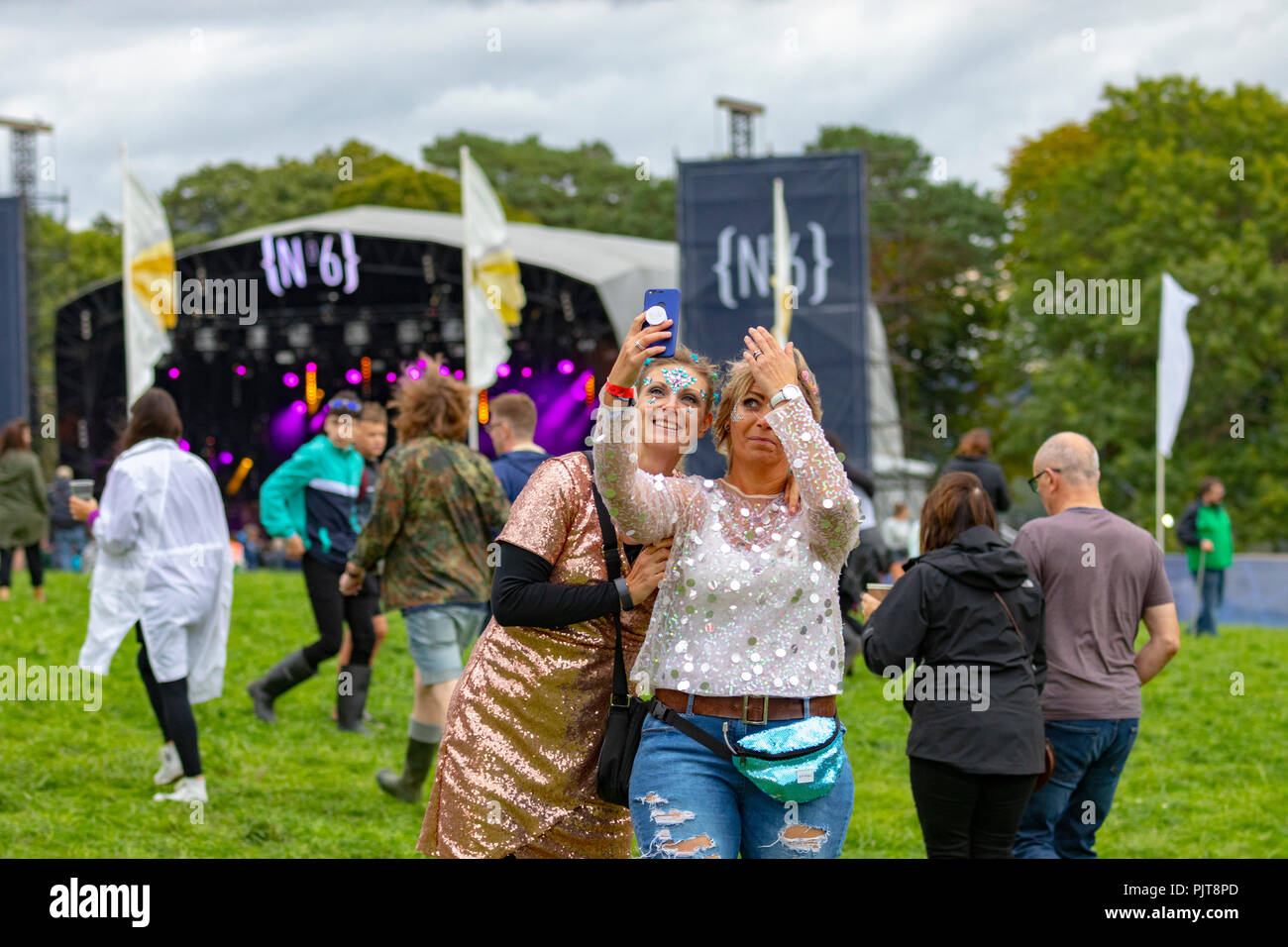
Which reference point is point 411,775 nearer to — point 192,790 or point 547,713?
point 192,790

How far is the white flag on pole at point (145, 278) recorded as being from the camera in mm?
15102

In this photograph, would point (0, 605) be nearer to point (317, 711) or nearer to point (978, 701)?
point (317, 711)

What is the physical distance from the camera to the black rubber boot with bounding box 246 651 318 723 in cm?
771

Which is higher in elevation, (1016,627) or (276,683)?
(1016,627)

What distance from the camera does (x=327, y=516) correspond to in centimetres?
729

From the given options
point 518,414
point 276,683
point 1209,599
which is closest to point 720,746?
point 518,414

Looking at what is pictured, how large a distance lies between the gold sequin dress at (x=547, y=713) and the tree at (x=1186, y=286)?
91.7 ft

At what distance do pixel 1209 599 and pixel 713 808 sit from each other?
500 inches

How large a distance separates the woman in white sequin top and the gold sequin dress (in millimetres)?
191

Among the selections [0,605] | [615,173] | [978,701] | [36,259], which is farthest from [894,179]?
[978,701]

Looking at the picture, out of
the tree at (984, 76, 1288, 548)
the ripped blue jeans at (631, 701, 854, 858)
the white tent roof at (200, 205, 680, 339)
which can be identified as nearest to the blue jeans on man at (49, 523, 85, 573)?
the white tent roof at (200, 205, 680, 339)

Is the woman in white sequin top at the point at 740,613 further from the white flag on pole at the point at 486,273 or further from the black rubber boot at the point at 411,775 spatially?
the white flag on pole at the point at 486,273

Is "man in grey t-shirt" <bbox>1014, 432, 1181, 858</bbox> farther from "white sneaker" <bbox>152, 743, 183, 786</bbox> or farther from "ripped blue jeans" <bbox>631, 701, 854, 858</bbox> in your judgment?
"white sneaker" <bbox>152, 743, 183, 786</bbox>
